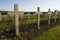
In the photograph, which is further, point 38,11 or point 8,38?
point 38,11

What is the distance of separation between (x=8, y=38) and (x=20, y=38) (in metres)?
0.88

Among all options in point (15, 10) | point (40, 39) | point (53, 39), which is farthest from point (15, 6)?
point (53, 39)

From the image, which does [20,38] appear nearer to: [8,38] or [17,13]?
[8,38]

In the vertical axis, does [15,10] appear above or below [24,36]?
above

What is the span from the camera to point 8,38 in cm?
987

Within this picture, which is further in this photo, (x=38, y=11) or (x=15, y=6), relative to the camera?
(x=38, y=11)

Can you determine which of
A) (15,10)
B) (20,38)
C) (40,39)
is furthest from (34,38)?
(15,10)

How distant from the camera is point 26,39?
9828 mm

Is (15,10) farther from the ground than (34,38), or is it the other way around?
(15,10)

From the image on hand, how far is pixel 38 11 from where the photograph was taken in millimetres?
14531

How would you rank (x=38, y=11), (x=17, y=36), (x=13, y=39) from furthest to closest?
1. (x=38, y=11)
2. (x=17, y=36)
3. (x=13, y=39)

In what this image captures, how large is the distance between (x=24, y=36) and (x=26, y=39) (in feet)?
2.06

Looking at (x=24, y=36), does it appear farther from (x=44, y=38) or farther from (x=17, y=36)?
(x=44, y=38)

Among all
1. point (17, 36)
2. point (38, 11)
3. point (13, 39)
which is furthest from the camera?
point (38, 11)
